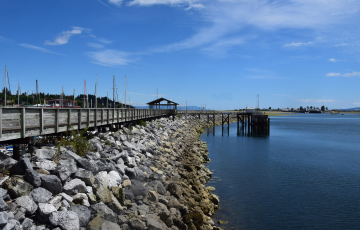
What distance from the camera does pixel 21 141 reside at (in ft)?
37.9


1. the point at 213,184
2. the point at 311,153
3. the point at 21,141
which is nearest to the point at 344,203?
the point at 213,184

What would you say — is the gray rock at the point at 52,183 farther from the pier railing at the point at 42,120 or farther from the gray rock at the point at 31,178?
the pier railing at the point at 42,120

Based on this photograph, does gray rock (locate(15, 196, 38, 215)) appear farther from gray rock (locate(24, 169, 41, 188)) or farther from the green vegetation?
the green vegetation

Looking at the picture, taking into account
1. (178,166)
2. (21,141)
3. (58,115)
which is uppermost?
(58,115)

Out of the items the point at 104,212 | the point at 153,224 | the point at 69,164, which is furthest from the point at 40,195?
the point at 153,224

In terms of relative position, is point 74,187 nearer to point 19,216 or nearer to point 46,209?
point 46,209

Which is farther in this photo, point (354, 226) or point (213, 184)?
point (213, 184)

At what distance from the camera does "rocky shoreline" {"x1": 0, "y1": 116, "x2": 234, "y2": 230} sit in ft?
26.9

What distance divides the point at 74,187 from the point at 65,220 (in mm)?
1817

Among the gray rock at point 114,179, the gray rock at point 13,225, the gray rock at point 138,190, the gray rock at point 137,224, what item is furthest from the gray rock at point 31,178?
the gray rock at point 138,190

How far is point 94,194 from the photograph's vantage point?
1062cm

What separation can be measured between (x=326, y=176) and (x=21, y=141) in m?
24.0

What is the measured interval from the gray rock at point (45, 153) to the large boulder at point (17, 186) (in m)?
2.58

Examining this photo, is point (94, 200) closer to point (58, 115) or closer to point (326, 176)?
point (58, 115)
